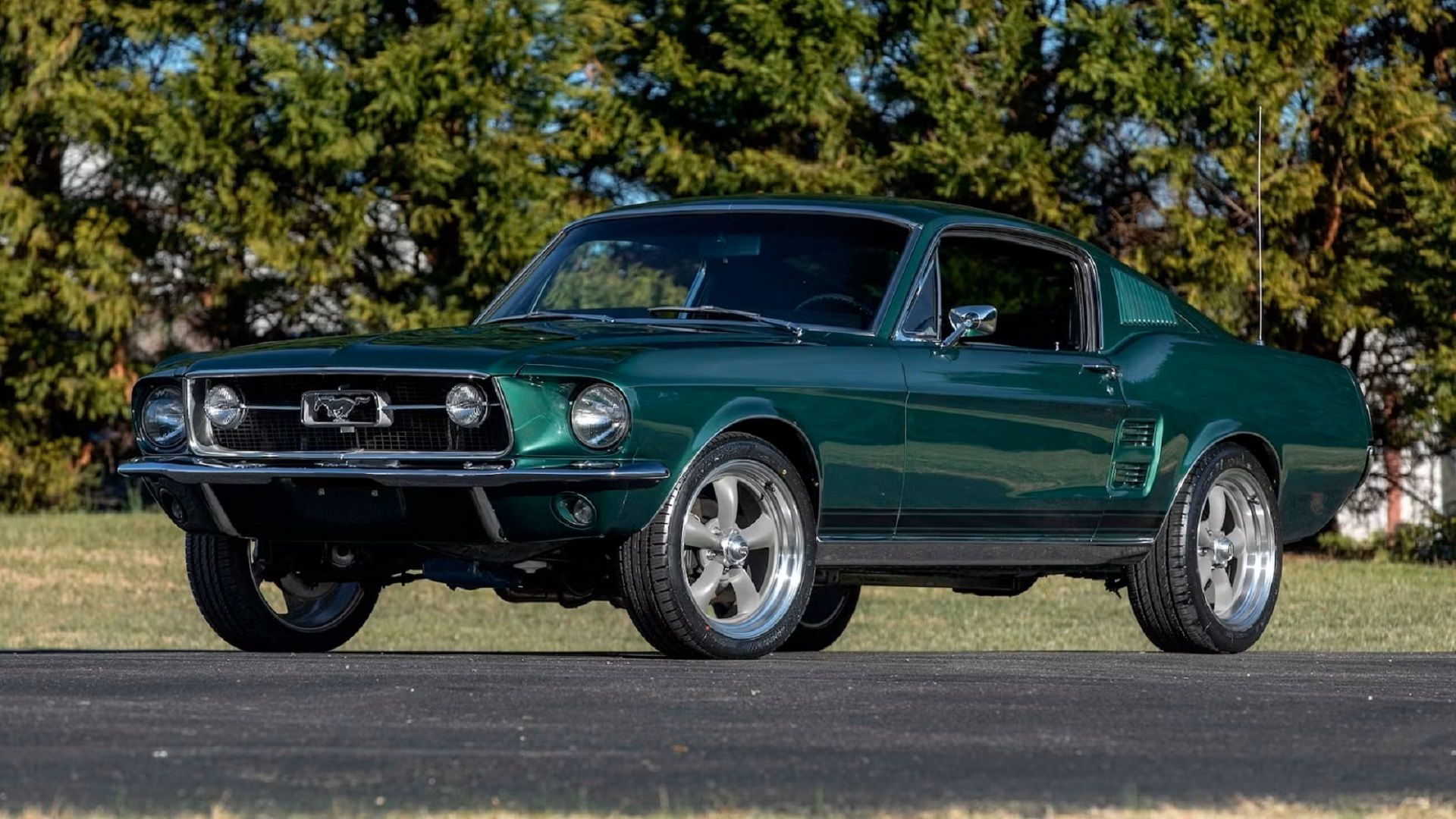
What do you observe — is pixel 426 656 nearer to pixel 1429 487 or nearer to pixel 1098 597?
pixel 1098 597

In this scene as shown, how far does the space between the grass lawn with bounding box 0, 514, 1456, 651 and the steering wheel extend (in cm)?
710

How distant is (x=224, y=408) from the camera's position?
8.22m

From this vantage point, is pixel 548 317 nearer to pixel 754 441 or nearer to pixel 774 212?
pixel 774 212

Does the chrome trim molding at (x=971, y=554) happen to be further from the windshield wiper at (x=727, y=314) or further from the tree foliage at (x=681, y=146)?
the tree foliage at (x=681, y=146)

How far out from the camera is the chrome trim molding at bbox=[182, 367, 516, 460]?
7633 millimetres

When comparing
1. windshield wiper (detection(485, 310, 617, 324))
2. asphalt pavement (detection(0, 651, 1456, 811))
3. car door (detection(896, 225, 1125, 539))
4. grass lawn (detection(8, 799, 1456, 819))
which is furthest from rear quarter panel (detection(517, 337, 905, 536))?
grass lawn (detection(8, 799, 1456, 819))

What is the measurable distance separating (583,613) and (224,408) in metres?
12.4

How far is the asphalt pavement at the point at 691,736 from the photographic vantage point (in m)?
4.93

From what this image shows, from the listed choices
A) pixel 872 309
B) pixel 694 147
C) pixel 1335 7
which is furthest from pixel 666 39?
pixel 872 309

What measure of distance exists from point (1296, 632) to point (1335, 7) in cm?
728

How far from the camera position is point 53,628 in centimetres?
1847

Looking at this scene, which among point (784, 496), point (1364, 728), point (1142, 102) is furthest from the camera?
point (1142, 102)

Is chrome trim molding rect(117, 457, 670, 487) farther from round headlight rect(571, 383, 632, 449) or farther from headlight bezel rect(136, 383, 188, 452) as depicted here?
headlight bezel rect(136, 383, 188, 452)

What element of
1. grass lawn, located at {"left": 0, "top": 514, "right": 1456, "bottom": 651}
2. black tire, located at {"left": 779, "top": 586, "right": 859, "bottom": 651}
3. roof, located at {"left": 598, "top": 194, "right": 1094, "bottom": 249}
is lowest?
grass lawn, located at {"left": 0, "top": 514, "right": 1456, "bottom": 651}
